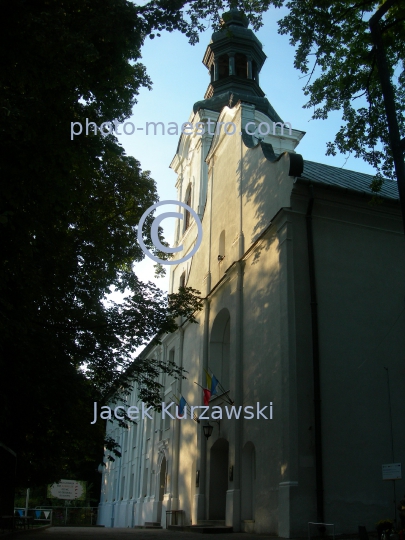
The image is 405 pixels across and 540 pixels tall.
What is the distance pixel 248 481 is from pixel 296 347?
481 cm

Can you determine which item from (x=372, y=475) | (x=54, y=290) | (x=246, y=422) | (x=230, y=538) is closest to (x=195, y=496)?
(x=246, y=422)

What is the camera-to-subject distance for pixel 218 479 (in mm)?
19859

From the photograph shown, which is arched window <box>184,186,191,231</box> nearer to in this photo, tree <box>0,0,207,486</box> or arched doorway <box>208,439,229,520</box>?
tree <box>0,0,207,486</box>

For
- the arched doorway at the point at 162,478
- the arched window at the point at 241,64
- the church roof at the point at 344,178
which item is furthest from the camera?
the arched window at the point at 241,64

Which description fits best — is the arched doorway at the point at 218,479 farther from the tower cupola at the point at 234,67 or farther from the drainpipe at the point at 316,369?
the tower cupola at the point at 234,67

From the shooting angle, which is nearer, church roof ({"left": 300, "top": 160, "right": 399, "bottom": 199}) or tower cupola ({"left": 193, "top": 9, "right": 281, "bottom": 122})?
church roof ({"left": 300, "top": 160, "right": 399, "bottom": 199})

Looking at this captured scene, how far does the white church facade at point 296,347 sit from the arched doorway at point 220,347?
0.05m

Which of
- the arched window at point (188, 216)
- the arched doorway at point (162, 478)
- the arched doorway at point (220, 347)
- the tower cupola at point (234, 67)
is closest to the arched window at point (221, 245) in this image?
the arched doorway at point (220, 347)

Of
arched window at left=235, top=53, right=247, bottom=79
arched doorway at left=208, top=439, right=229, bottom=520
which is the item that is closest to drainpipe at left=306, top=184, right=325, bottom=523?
arched doorway at left=208, top=439, right=229, bottom=520

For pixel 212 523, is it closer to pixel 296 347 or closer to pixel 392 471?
pixel 296 347

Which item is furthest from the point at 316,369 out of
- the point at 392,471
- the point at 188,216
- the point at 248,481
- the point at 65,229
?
the point at 188,216

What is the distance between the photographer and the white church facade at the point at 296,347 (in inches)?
531

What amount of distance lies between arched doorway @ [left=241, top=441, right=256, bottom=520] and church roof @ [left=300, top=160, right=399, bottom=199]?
852cm

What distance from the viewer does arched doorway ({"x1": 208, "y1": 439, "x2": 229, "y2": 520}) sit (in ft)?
64.1
